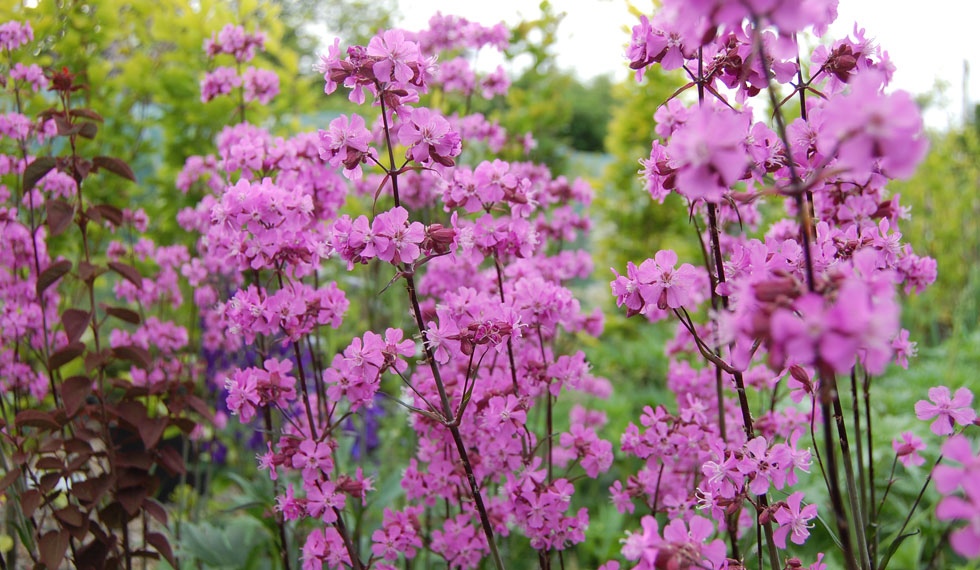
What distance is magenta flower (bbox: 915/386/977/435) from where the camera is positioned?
1.22 meters

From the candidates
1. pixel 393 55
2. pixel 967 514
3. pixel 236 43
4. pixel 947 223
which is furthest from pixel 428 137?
pixel 947 223

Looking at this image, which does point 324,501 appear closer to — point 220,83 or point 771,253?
point 771,253

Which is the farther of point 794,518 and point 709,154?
point 794,518

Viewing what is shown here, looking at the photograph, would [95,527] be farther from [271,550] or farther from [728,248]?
[728,248]

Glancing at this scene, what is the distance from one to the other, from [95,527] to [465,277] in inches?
51.2

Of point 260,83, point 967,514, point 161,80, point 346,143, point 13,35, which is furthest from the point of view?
point 161,80

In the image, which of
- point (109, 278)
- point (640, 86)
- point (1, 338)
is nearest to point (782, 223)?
point (1, 338)

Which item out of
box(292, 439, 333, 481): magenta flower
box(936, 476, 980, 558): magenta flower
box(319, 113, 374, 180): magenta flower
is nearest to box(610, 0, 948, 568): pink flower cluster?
box(936, 476, 980, 558): magenta flower

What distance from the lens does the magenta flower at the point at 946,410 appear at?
4.01 feet

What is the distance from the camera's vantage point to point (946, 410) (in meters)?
1.25

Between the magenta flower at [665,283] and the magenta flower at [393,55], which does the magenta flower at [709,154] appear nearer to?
the magenta flower at [665,283]

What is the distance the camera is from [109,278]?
414cm

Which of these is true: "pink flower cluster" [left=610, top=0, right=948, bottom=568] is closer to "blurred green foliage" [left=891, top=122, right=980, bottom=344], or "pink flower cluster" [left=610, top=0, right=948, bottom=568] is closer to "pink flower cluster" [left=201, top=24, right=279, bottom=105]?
"pink flower cluster" [left=201, top=24, right=279, bottom=105]

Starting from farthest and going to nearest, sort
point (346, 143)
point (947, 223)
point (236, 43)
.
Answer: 1. point (947, 223)
2. point (236, 43)
3. point (346, 143)
